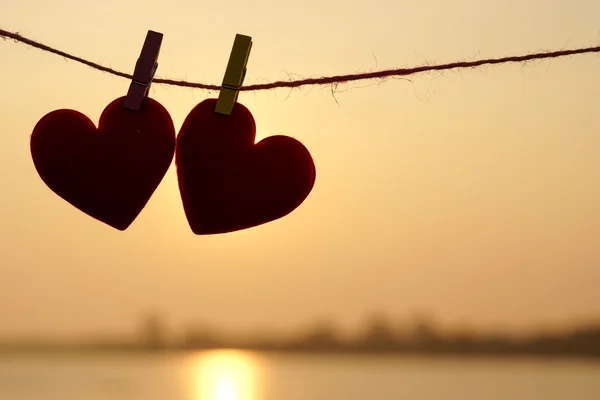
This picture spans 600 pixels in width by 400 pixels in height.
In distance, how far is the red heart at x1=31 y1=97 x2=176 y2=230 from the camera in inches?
33.7

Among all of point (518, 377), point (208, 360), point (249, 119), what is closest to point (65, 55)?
point (249, 119)

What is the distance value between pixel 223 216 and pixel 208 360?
9224 millimetres

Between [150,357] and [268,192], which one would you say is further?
[150,357]

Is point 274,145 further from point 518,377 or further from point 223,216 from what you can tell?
point 518,377

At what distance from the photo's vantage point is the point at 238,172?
0.87 metres

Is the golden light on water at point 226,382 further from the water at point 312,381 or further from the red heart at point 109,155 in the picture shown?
the red heart at point 109,155

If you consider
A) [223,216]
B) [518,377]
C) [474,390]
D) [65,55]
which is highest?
[518,377]

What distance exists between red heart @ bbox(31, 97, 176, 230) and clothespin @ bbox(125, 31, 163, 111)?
0.01 meters

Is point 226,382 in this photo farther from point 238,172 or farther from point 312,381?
point 238,172

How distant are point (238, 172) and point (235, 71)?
0.37ft

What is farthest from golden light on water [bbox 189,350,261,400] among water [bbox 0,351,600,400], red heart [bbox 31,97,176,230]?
red heart [bbox 31,97,176,230]

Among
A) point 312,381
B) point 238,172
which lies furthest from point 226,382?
point 238,172

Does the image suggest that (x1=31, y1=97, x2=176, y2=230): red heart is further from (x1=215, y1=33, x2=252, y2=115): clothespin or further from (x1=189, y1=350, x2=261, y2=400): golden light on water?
(x1=189, y1=350, x2=261, y2=400): golden light on water

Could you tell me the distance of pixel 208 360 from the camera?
9.81 meters
